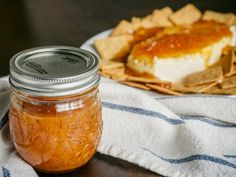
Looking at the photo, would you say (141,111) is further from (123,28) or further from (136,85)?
(123,28)

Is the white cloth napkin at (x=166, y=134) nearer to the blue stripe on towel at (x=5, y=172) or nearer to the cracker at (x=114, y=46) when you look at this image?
the blue stripe on towel at (x=5, y=172)

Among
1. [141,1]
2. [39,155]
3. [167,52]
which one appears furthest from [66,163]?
[141,1]

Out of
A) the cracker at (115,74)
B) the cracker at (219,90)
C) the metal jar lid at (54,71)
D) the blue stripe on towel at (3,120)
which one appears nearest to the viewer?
the metal jar lid at (54,71)

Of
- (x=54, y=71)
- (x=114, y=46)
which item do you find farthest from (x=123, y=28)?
(x=54, y=71)

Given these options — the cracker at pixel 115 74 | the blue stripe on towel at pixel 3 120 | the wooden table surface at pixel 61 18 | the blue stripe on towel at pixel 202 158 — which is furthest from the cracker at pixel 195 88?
the wooden table surface at pixel 61 18

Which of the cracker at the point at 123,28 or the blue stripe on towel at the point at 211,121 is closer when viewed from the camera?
the blue stripe on towel at the point at 211,121

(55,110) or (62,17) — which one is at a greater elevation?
(55,110)

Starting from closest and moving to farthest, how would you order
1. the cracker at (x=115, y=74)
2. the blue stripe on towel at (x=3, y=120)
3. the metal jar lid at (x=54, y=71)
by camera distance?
the metal jar lid at (x=54, y=71) → the blue stripe on towel at (x=3, y=120) → the cracker at (x=115, y=74)
